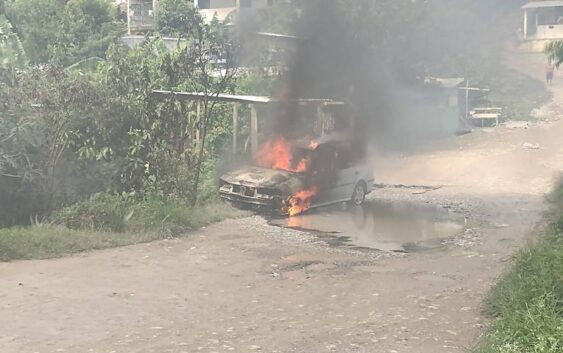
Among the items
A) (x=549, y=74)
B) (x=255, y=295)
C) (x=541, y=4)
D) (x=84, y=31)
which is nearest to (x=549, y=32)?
(x=541, y=4)

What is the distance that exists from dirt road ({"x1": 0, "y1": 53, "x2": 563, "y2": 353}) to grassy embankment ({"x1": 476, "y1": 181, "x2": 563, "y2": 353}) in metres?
0.36

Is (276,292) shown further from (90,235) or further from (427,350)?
(90,235)

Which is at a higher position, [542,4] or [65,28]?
[542,4]

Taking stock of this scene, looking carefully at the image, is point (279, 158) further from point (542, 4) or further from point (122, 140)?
point (542, 4)

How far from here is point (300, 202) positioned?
1348 cm

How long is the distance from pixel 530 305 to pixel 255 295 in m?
3.08

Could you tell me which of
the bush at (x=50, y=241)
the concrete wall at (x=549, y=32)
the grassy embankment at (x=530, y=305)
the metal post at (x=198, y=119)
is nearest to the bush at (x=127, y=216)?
the bush at (x=50, y=241)

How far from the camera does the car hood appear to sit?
1313 cm

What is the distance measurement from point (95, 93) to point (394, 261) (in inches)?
237

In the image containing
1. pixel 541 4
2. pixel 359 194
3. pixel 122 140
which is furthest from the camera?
pixel 541 4

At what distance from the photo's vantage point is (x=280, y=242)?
10734 mm

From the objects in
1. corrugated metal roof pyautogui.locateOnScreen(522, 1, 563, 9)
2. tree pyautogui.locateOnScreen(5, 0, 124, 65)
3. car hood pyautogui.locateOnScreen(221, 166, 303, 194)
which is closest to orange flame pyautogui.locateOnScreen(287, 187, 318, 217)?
car hood pyautogui.locateOnScreen(221, 166, 303, 194)

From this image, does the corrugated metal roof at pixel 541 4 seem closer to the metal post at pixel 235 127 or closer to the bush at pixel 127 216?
the metal post at pixel 235 127

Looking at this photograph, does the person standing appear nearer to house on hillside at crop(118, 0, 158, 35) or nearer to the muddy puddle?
house on hillside at crop(118, 0, 158, 35)
